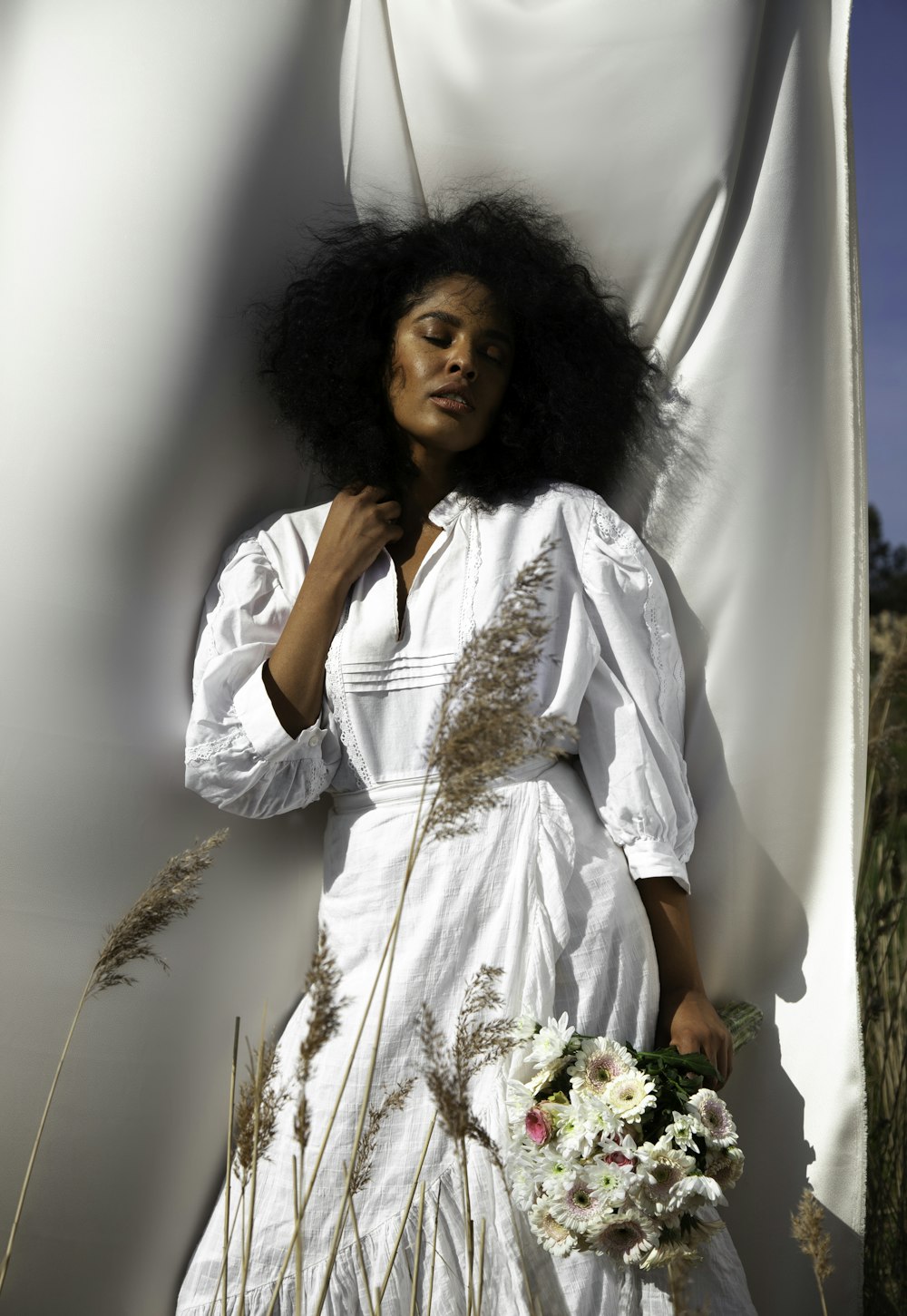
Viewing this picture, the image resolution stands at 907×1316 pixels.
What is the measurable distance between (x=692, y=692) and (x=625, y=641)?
27cm

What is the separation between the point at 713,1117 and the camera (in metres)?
1.56

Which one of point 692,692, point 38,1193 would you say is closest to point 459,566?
point 692,692

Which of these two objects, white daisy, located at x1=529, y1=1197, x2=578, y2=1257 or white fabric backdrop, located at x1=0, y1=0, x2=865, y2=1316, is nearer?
white daisy, located at x1=529, y1=1197, x2=578, y2=1257

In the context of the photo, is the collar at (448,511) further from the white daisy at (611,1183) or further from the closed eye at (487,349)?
the white daisy at (611,1183)

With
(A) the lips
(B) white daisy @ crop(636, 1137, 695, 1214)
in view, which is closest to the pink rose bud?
(B) white daisy @ crop(636, 1137, 695, 1214)

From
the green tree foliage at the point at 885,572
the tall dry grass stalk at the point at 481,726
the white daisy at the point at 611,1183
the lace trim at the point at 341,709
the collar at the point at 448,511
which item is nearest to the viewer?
the tall dry grass stalk at the point at 481,726

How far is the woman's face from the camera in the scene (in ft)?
6.50

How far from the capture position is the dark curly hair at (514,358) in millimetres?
2082

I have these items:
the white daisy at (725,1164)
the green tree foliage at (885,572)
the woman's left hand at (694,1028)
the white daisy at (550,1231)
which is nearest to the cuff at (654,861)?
the woman's left hand at (694,1028)

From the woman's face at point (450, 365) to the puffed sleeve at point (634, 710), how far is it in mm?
273

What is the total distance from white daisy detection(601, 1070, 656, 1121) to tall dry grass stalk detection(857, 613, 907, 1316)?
25.3 inches

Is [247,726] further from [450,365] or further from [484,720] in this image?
[484,720]

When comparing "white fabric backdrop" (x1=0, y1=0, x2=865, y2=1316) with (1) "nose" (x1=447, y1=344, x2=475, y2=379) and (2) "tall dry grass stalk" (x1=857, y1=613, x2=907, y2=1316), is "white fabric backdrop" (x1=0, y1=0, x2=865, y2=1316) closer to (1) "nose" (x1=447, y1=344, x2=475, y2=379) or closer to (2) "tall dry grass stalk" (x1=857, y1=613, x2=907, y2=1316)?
(2) "tall dry grass stalk" (x1=857, y1=613, x2=907, y2=1316)

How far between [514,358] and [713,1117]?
1.27 m
